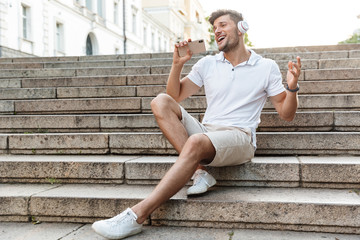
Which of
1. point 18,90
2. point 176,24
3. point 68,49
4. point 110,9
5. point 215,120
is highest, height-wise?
point 176,24

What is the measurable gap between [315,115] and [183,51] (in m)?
1.64

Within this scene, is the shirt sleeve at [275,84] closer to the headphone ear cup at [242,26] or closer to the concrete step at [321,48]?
the headphone ear cup at [242,26]

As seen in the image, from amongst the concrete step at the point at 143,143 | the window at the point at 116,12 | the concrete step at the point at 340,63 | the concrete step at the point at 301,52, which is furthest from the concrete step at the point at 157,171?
the window at the point at 116,12

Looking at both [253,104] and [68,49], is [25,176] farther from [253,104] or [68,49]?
[68,49]

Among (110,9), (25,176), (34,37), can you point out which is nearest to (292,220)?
(25,176)

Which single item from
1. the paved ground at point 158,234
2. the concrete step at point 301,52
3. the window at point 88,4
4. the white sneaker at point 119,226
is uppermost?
the window at point 88,4

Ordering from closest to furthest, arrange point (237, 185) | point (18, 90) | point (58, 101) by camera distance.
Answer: point (237, 185) < point (58, 101) < point (18, 90)

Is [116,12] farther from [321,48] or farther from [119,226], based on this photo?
[119,226]

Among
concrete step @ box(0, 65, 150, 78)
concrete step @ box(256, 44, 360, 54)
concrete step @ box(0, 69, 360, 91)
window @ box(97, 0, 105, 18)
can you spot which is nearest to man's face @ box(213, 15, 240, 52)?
concrete step @ box(0, 69, 360, 91)

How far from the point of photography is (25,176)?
3.41 meters

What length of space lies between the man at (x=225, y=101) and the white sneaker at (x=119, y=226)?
516mm

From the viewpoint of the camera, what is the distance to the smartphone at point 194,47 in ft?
10.3

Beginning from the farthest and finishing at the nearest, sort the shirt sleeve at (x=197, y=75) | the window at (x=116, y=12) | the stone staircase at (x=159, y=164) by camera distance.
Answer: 1. the window at (x=116, y=12)
2. the shirt sleeve at (x=197, y=75)
3. the stone staircase at (x=159, y=164)

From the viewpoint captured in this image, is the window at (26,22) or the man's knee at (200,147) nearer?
the man's knee at (200,147)
